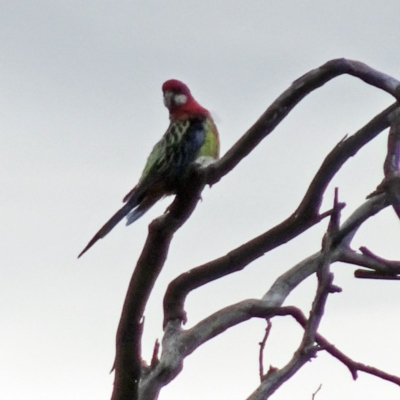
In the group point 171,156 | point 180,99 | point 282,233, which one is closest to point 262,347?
point 282,233

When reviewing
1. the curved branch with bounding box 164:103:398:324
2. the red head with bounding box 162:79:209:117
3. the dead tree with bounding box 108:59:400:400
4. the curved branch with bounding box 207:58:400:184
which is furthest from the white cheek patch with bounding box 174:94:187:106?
the curved branch with bounding box 207:58:400:184

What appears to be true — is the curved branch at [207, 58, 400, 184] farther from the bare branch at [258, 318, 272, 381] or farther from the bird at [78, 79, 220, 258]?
the bird at [78, 79, 220, 258]

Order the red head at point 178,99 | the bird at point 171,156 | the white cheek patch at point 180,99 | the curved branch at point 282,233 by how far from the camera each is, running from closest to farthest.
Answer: the curved branch at point 282,233
the bird at point 171,156
the red head at point 178,99
the white cheek patch at point 180,99

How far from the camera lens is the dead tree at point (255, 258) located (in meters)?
2.87

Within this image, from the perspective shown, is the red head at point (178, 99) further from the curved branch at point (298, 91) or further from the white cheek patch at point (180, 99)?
the curved branch at point (298, 91)

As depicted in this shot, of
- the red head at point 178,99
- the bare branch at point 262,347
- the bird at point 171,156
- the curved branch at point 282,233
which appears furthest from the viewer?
the red head at point 178,99

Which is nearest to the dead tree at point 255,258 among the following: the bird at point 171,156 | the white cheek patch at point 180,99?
the bird at point 171,156

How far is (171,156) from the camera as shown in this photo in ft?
17.2

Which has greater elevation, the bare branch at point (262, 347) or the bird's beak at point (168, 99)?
the bird's beak at point (168, 99)

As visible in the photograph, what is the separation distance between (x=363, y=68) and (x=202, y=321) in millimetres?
1311

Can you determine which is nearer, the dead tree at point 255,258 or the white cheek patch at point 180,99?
the dead tree at point 255,258

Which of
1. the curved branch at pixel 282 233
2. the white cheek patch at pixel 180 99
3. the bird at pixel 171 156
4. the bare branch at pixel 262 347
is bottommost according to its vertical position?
the bare branch at pixel 262 347

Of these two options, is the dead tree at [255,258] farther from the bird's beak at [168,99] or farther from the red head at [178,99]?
the bird's beak at [168,99]

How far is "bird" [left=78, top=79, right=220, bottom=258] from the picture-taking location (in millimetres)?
4883
